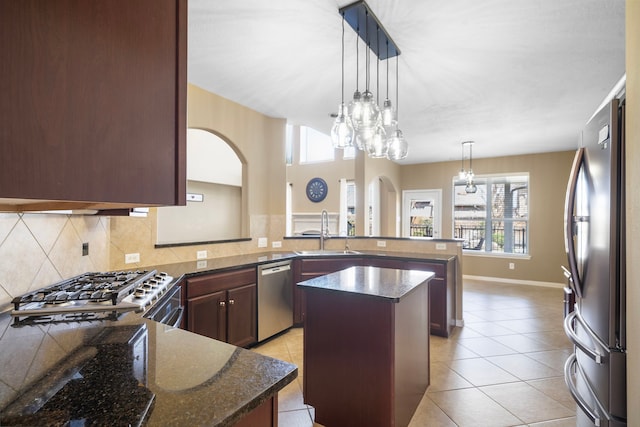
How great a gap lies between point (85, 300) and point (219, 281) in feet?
4.22

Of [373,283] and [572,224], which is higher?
[572,224]

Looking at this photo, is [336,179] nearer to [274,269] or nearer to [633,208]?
[274,269]

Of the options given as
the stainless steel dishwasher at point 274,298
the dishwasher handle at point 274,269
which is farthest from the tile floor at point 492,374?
the dishwasher handle at point 274,269

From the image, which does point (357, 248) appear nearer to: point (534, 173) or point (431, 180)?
point (431, 180)

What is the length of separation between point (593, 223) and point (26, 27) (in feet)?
6.29

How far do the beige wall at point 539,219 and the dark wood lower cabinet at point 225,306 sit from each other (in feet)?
15.9

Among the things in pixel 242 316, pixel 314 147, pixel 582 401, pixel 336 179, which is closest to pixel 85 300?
pixel 242 316

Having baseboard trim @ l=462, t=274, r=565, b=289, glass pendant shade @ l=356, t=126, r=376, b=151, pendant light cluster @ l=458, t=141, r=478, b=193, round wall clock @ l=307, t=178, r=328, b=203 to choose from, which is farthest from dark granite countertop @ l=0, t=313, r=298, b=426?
round wall clock @ l=307, t=178, r=328, b=203

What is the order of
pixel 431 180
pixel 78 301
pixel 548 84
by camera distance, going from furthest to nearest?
pixel 431 180, pixel 548 84, pixel 78 301

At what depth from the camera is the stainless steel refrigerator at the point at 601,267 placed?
1.20 m

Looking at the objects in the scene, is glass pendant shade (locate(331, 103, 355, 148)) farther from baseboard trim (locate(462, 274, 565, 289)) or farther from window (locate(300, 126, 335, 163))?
window (locate(300, 126, 335, 163))

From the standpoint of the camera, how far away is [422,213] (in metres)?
7.30

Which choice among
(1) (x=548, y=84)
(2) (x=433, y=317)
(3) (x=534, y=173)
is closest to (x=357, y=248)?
(2) (x=433, y=317)

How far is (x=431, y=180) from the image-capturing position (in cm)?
713
